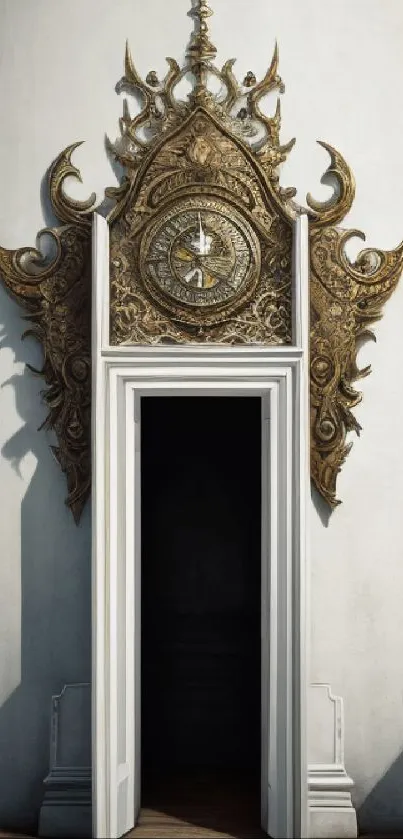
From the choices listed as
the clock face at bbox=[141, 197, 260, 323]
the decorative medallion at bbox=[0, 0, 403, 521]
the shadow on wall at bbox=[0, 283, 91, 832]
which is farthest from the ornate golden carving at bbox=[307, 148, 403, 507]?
the shadow on wall at bbox=[0, 283, 91, 832]

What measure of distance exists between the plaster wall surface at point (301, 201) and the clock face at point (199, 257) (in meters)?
0.31

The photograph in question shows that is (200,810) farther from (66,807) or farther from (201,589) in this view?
(201,589)

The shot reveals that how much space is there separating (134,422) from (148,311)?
44 cm

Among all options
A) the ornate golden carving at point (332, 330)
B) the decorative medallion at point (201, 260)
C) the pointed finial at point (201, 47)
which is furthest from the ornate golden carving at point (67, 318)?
the ornate golden carving at point (332, 330)

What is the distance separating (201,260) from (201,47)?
85 cm

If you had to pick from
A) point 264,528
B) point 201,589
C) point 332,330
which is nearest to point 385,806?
point 264,528

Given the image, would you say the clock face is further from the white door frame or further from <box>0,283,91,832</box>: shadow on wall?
<box>0,283,91,832</box>: shadow on wall

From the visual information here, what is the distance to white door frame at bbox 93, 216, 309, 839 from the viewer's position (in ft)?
12.7

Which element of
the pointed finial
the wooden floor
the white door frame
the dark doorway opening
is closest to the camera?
the white door frame

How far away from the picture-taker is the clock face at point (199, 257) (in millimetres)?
4078

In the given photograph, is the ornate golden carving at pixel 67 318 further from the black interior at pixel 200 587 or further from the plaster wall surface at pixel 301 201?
the black interior at pixel 200 587

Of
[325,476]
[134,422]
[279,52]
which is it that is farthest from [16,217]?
[325,476]

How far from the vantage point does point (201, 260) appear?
13.4 ft

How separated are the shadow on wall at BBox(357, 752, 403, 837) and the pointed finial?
9.35ft
